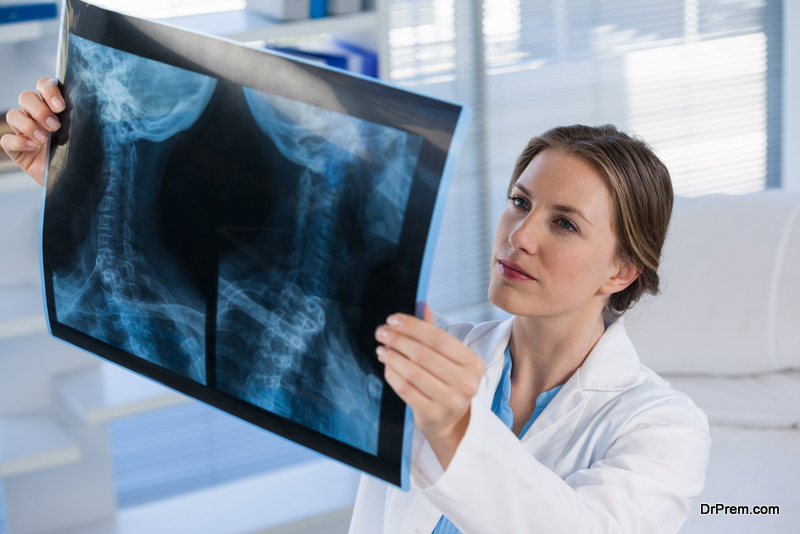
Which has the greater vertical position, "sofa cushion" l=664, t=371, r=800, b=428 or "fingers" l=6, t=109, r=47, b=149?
"fingers" l=6, t=109, r=47, b=149

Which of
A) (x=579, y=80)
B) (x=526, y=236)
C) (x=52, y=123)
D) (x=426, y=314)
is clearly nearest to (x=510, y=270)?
(x=526, y=236)

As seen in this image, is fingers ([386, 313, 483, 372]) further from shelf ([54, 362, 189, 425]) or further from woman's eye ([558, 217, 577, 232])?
shelf ([54, 362, 189, 425])

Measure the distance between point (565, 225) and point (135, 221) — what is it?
0.63m

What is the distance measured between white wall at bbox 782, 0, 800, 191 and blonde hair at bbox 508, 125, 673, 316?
2.51 meters

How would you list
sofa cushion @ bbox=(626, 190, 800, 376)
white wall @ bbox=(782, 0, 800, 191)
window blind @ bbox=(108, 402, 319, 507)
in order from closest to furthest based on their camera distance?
sofa cushion @ bbox=(626, 190, 800, 376)
window blind @ bbox=(108, 402, 319, 507)
white wall @ bbox=(782, 0, 800, 191)

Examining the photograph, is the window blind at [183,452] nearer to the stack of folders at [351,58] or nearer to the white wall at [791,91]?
the stack of folders at [351,58]

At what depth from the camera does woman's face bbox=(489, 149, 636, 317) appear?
1.07 meters

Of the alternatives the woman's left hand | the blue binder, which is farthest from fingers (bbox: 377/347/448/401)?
the blue binder

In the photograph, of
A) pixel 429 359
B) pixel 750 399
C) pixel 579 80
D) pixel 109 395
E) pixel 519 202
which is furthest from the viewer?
pixel 579 80

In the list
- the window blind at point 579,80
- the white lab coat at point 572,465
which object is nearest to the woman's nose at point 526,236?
the white lab coat at point 572,465

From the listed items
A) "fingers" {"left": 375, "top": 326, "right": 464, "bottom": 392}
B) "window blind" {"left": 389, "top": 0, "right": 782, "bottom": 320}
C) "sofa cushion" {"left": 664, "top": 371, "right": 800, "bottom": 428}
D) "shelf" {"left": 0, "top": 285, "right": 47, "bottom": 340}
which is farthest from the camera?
"window blind" {"left": 389, "top": 0, "right": 782, "bottom": 320}

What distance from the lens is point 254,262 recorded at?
0.84 metres

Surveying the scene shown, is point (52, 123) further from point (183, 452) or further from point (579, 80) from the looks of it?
point (579, 80)

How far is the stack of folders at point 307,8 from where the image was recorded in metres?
1.76
